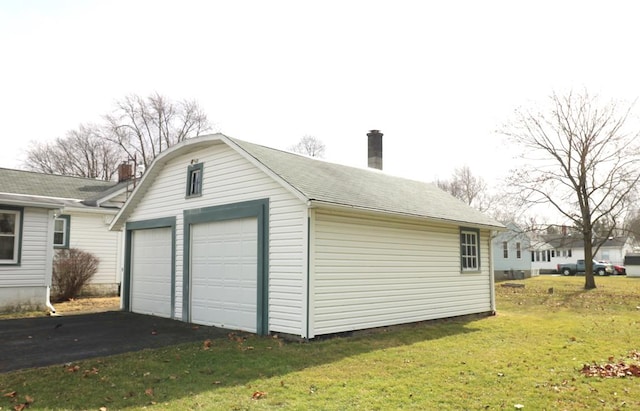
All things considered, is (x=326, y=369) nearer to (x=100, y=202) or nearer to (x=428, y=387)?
(x=428, y=387)

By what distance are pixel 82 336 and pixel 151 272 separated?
13.3ft

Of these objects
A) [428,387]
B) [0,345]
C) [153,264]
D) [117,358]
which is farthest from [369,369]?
[153,264]

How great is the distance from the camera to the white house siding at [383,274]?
962cm

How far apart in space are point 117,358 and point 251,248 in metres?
3.70

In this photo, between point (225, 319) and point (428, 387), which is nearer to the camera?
point (428, 387)

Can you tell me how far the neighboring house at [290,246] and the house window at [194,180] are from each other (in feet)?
0.12

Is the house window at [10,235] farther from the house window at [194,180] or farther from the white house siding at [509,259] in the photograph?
the white house siding at [509,259]

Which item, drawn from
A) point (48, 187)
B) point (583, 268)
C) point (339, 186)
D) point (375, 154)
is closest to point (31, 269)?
point (48, 187)

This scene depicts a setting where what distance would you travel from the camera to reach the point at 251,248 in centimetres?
1069

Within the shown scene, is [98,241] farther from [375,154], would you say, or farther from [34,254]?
[375,154]

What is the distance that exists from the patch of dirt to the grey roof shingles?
18.0 feet

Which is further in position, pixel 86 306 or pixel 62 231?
pixel 62 231

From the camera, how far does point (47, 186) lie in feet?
72.5

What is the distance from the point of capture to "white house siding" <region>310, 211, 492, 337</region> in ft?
31.6
